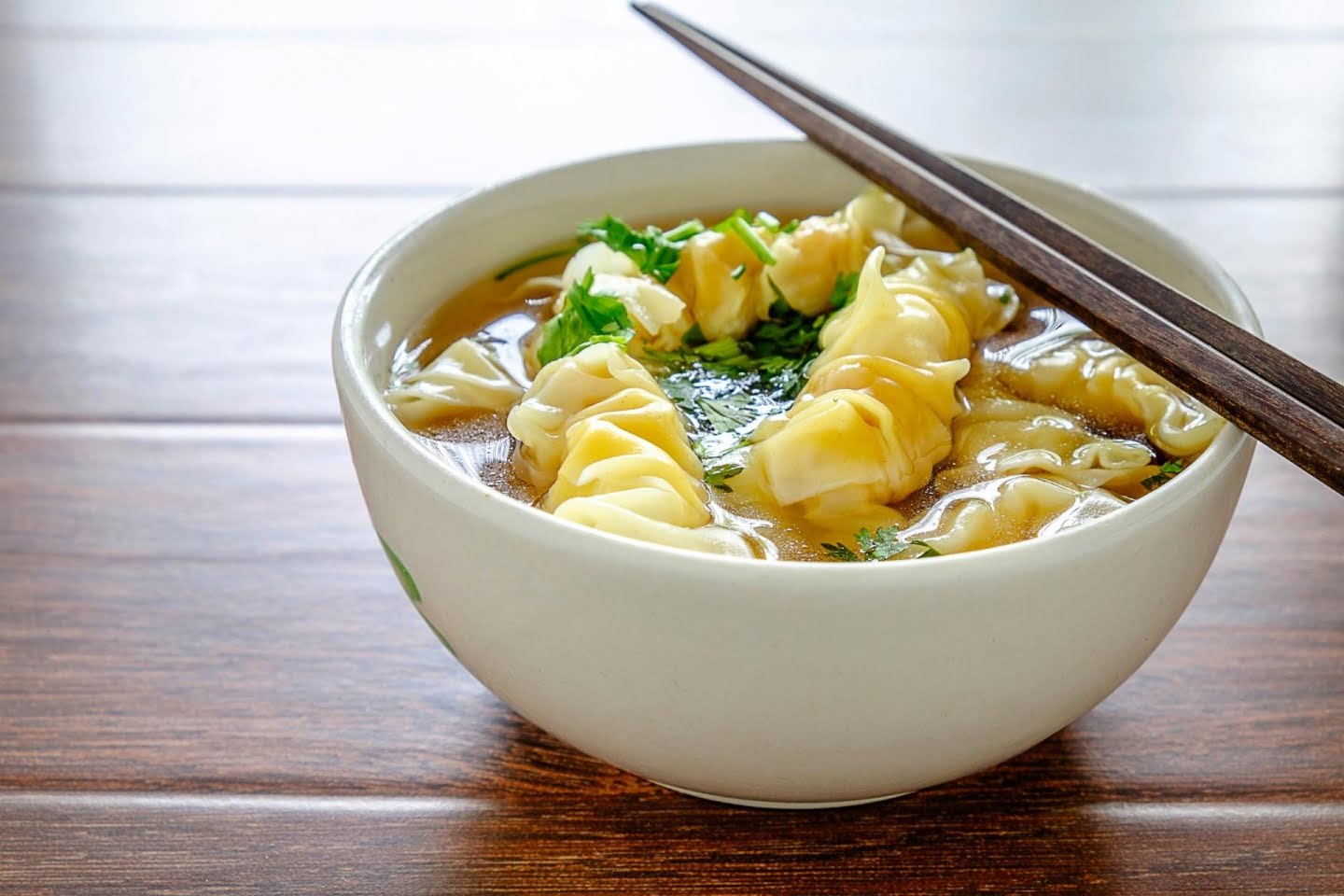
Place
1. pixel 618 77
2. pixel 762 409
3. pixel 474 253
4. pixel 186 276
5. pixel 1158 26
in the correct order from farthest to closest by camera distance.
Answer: pixel 1158 26 < pixel 618 77 < pixel 186 276 < pixel 474 253 < pixel 762 409

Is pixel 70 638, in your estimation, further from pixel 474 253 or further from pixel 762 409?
pixel 762 409

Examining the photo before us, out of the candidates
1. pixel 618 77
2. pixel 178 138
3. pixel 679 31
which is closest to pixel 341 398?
pixel 679 31

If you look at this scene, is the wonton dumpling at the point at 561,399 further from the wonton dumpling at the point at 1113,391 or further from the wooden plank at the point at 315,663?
the wonton dumpling at the point at 1113,391

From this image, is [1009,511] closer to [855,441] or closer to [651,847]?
[855,441]

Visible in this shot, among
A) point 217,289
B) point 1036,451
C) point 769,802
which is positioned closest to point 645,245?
point 1036,451

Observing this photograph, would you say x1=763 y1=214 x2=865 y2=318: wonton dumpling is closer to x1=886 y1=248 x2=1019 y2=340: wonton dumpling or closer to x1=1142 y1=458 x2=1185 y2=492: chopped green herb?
x1=886 y1=248 x2=1019 y2=340: wonton dumpling

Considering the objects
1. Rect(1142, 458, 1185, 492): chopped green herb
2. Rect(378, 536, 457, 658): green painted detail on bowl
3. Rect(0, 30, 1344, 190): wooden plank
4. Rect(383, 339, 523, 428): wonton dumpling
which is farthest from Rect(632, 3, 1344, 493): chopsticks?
Rect(0, 30, 1344, 190): wooden plank

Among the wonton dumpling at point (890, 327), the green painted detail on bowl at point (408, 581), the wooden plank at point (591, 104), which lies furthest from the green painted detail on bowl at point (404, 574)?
the wooden plank at point (591, 104)
